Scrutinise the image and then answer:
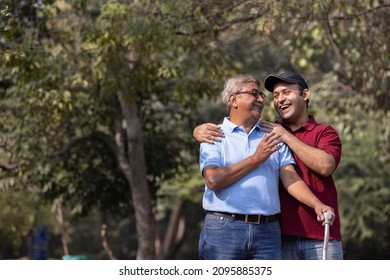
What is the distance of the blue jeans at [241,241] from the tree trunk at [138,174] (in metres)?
8.49

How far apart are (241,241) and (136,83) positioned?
7680mm

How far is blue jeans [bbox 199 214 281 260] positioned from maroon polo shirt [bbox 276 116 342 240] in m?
0.18

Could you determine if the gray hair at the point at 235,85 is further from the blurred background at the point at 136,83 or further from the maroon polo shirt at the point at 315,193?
the blurred background at the point at 136,83

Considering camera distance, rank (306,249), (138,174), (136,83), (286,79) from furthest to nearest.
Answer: (138,174), (136,83), (286,79), (306,249)

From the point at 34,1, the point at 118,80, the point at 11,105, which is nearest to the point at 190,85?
the point at 118,80

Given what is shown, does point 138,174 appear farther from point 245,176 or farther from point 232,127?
point 245,176

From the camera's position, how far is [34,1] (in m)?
A: 10.7

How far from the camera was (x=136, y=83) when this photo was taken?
12.9 meters

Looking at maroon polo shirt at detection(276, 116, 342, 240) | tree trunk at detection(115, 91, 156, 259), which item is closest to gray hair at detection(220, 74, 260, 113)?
maroon polo shirt at detection(276, 116, 342, 240)

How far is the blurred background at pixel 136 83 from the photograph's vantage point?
36.5ft

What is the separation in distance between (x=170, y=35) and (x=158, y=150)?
13.8 feet

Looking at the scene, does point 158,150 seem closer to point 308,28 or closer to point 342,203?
point 308,28

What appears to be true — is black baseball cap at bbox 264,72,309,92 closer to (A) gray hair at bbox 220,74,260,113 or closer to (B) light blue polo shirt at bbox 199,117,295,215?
(A) gray hair at bbox 220,74,260,113

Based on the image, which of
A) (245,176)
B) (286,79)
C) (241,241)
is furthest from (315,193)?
(286,79)
